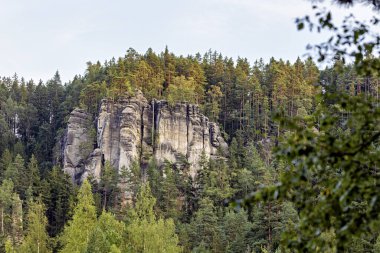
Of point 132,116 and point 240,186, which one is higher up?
point 132,116

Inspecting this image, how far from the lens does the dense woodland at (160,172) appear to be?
46469mm

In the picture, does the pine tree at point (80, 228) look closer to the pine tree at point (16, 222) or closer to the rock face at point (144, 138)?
the pine tree at point (16, 222)

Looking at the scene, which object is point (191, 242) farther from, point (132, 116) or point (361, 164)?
point (361, 164)

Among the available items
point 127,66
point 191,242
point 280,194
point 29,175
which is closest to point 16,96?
point 127,66

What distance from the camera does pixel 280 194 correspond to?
238 inches

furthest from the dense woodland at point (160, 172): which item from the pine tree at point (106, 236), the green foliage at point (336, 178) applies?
the green foliage at point (336, 178)

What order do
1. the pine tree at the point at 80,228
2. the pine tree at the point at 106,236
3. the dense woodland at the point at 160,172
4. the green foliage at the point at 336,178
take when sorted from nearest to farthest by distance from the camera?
the green foliage at the point at 336,178 < the pine tree at the point at 106,236 < the pine tree at the point at 80,228 < the dense woodland at the point at 160,172

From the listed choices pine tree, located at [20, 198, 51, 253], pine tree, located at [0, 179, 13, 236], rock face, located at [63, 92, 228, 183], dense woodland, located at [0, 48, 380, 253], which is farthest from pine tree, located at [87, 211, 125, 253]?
rock face, located at [63, 92, 228, 183]

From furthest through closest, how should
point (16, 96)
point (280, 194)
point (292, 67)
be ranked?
point (16, 96)
point (292, 67)
point (280, 194)

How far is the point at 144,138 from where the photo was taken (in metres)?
77.8

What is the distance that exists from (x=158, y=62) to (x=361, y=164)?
264 ft

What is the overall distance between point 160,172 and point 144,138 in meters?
7.07

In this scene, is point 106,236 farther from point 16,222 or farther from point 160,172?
point 160,172

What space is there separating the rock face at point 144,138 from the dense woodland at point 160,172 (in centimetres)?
174
